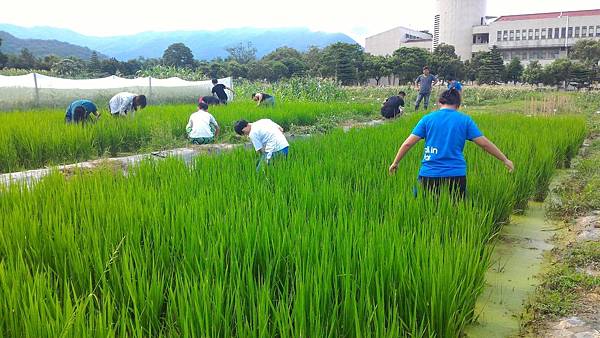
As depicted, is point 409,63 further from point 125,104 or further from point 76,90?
point 125,104

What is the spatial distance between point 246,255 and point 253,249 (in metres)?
0.17

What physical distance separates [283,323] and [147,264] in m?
0.98

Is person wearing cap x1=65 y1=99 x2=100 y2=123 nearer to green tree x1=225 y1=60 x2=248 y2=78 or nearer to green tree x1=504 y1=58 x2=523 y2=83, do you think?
green tree x1=225 y1=60 x2=248 y2=78

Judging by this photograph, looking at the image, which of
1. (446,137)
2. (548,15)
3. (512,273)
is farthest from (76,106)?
(548,15)

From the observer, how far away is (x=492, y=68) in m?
34.0

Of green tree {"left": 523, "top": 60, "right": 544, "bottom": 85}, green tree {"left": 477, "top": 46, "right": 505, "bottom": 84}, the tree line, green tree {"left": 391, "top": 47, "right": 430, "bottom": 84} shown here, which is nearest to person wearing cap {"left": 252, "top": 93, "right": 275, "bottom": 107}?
the tree line

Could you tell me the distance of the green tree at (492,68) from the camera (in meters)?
33.9

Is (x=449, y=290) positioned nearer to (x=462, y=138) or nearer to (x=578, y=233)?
(x=462, y=138)

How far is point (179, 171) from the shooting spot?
4406mm

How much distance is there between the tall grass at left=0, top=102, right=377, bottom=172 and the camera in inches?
243

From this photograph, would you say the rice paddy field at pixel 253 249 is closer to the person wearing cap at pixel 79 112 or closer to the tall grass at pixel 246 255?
the tall grass at pixel 246 255

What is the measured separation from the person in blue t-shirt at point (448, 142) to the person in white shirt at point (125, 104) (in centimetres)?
668

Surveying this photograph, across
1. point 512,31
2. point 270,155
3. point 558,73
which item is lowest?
point 270,155

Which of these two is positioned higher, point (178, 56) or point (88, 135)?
point (178, 56)
